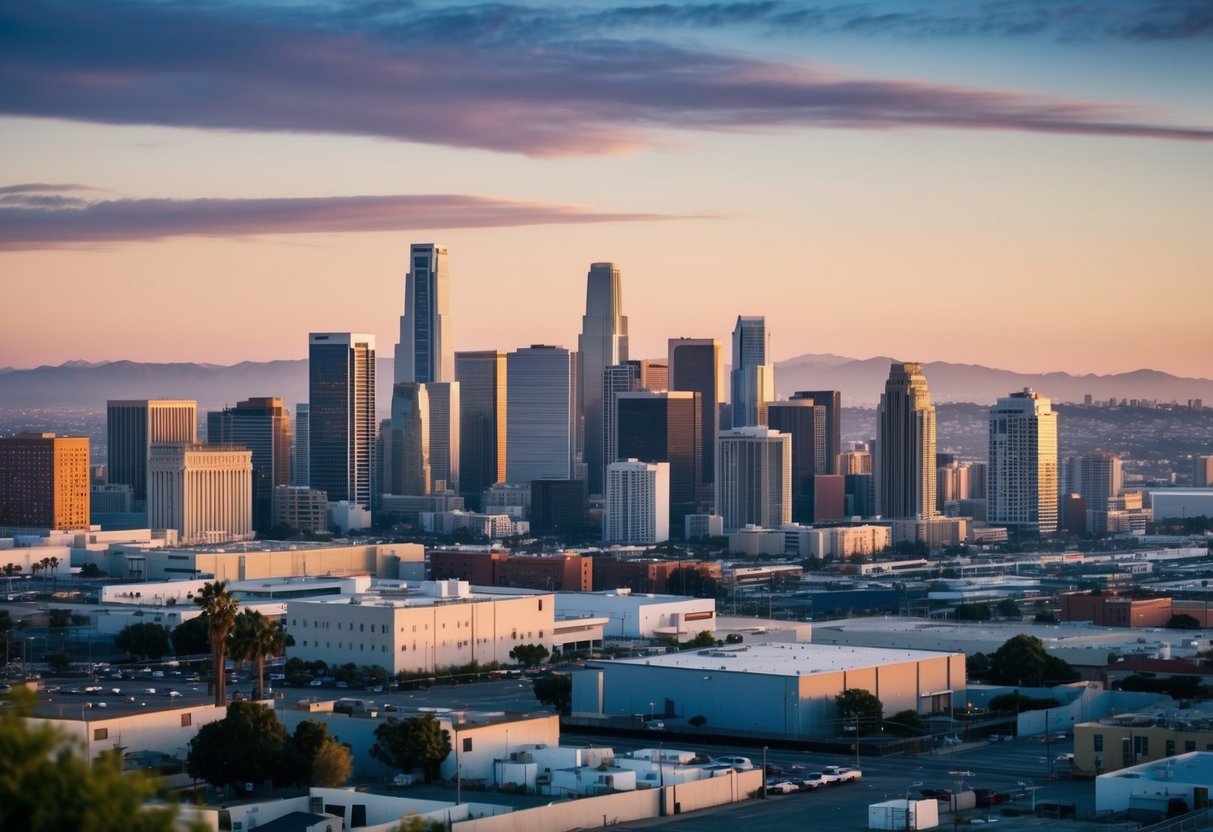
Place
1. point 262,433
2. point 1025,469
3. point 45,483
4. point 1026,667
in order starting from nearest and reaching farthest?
point 1026,667 < point 45,483 < point 1025,469 < point 262,433

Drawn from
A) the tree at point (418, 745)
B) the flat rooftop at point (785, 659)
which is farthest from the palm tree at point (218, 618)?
the flat rooftop at point (785, 659)

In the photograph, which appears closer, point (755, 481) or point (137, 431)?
point (755, 481)

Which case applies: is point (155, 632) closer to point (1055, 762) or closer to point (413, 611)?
point (413, 611)

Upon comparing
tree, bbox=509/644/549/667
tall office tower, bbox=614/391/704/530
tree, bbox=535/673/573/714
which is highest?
tall office tower, bbox=614/391/704/530

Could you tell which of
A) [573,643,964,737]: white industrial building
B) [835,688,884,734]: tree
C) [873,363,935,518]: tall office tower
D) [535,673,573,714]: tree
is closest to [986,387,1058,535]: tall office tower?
[873,363,935,518]: tall office tower

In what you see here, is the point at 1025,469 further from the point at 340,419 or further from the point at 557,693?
the point at 557,693

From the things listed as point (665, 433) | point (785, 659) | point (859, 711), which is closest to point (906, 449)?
point (665, 433)

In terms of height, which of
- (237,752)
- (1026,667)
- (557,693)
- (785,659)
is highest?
(237,752)

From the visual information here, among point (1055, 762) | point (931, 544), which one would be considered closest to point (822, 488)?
point (931, 544)

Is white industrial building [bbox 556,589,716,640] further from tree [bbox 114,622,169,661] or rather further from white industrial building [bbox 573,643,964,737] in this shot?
white industrial building [bbox 573,643,964,737]
